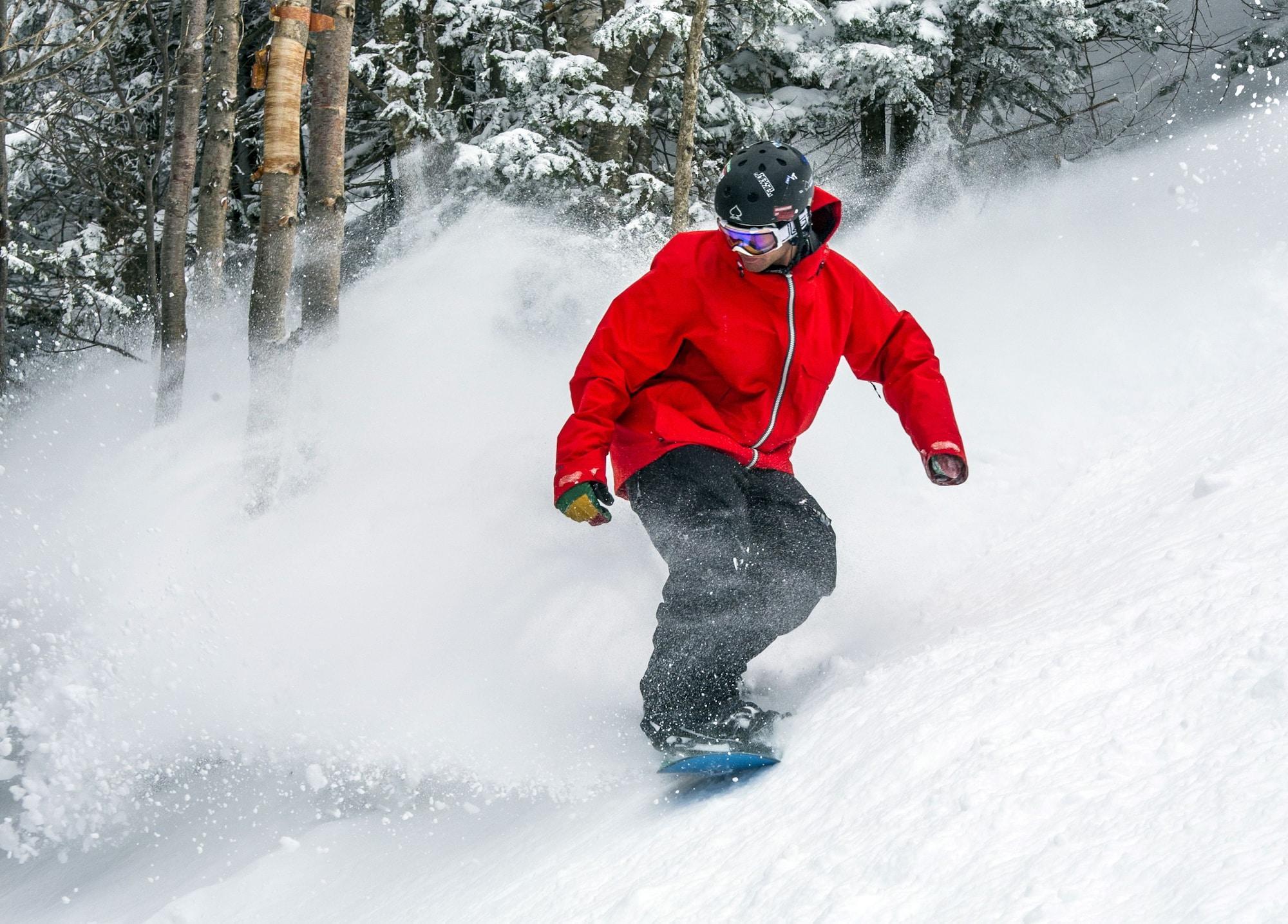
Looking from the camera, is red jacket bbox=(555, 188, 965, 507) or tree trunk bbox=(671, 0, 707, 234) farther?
tree trunk bbox=(671, 0, 707, 234)

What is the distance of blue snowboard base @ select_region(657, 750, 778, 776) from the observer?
277 cm

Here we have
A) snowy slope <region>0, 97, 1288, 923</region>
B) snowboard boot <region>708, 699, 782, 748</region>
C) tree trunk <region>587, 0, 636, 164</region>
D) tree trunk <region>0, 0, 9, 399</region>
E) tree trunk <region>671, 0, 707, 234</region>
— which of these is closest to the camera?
snowy slope <region>0, 97, 1288, 923</region>

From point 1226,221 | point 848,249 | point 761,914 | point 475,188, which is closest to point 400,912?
point 761,914

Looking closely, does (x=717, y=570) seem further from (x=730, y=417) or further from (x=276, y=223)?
(x=276, y=223)

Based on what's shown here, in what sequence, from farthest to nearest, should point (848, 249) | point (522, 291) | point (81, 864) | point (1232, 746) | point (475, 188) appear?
point (475, 188)
point (848, 249)
point (522, 291)
point (81, 864)
point (1232, 746)

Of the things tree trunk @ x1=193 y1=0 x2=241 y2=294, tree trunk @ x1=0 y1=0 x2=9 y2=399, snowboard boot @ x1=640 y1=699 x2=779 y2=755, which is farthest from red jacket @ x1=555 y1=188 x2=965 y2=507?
tree trunk @ x1=0 y1=0 x2=9 y2=399

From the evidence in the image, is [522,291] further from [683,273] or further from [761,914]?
[761,914]

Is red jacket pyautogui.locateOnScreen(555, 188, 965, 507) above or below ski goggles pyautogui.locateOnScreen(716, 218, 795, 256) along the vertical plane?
Answer: below

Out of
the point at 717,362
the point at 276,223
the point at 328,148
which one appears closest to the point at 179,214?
the point at 276,223

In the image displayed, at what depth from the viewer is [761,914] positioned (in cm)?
201

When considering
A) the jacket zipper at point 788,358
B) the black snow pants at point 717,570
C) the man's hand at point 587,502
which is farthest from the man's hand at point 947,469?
the man's hand at point 587,502

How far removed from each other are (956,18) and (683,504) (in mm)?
8892

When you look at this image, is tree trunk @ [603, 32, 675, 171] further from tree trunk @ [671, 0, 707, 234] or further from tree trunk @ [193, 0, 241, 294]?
tree trunk @ [193, 0, 241, 294]

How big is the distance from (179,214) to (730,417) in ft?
21.9
